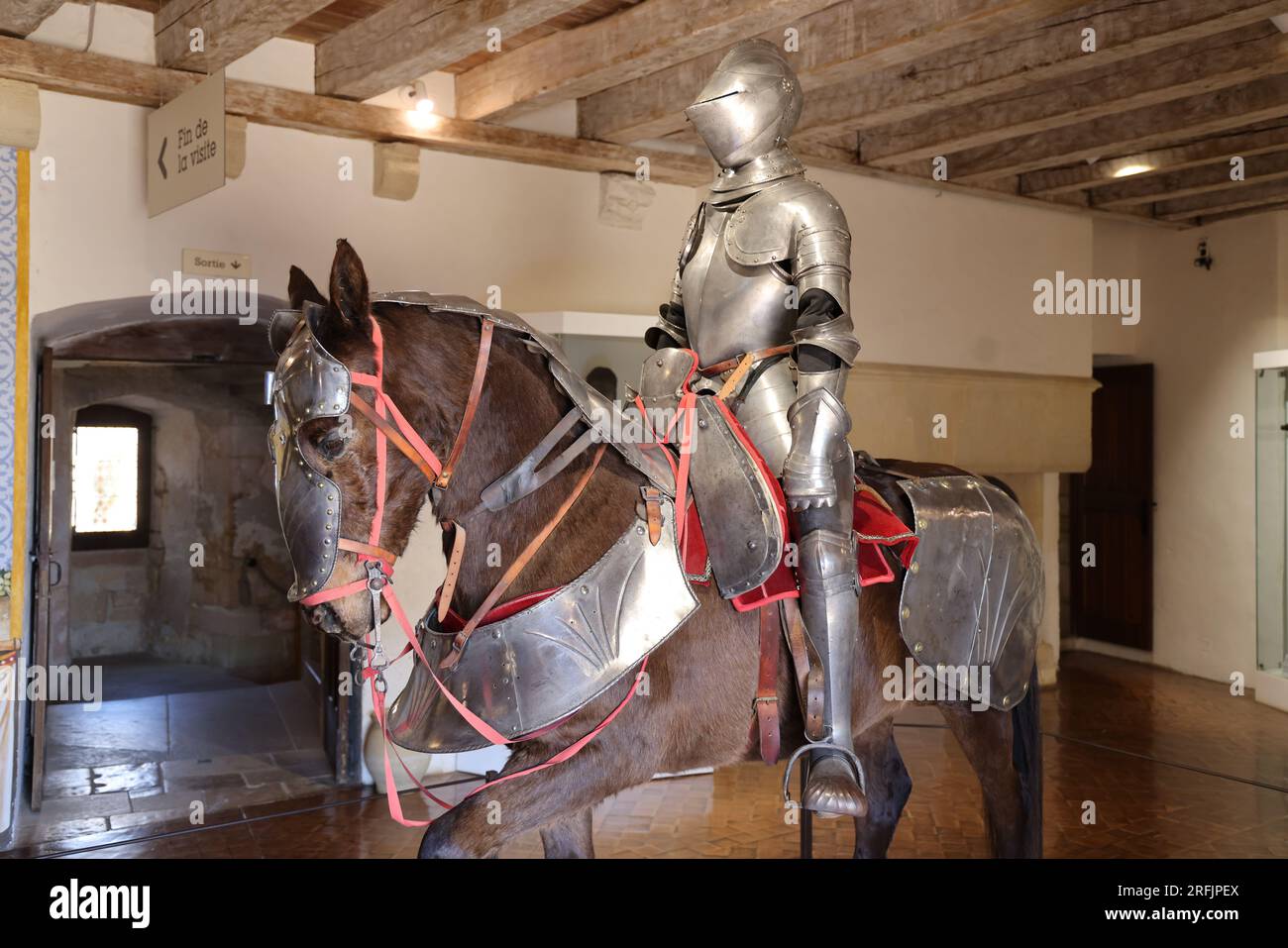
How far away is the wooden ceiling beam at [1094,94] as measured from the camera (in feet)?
17.0

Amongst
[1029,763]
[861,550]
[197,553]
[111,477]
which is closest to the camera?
[861,550]

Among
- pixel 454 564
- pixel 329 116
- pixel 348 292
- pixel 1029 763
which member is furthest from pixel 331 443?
pixel 329 116

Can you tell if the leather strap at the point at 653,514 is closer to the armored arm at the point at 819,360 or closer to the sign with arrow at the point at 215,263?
the armored arm at the point at 819,360

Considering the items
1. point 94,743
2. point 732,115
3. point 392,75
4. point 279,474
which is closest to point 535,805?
point 279,474

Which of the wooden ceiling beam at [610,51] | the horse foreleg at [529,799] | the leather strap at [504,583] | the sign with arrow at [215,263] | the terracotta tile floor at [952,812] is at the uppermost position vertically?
the wooden ceiling beam at [610,51]

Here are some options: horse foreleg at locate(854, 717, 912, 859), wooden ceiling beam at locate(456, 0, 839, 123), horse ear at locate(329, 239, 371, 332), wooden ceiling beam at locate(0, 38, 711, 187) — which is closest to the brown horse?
horse ear at locate(329, 239, 371, 332)

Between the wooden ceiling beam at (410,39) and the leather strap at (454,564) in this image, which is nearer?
the leather strap at (454,564)

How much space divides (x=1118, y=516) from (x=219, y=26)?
828 cm

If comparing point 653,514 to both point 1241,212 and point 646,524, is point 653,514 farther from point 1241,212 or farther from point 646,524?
point 1241,212

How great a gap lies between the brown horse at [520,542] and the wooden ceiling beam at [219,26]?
2.35 metres

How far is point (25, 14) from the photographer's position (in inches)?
172

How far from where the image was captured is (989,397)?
811 cm

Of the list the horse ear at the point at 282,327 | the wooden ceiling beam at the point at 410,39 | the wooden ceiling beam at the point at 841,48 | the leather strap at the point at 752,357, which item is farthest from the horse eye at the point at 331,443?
the wooden ceiling beam at the point at 841,48
